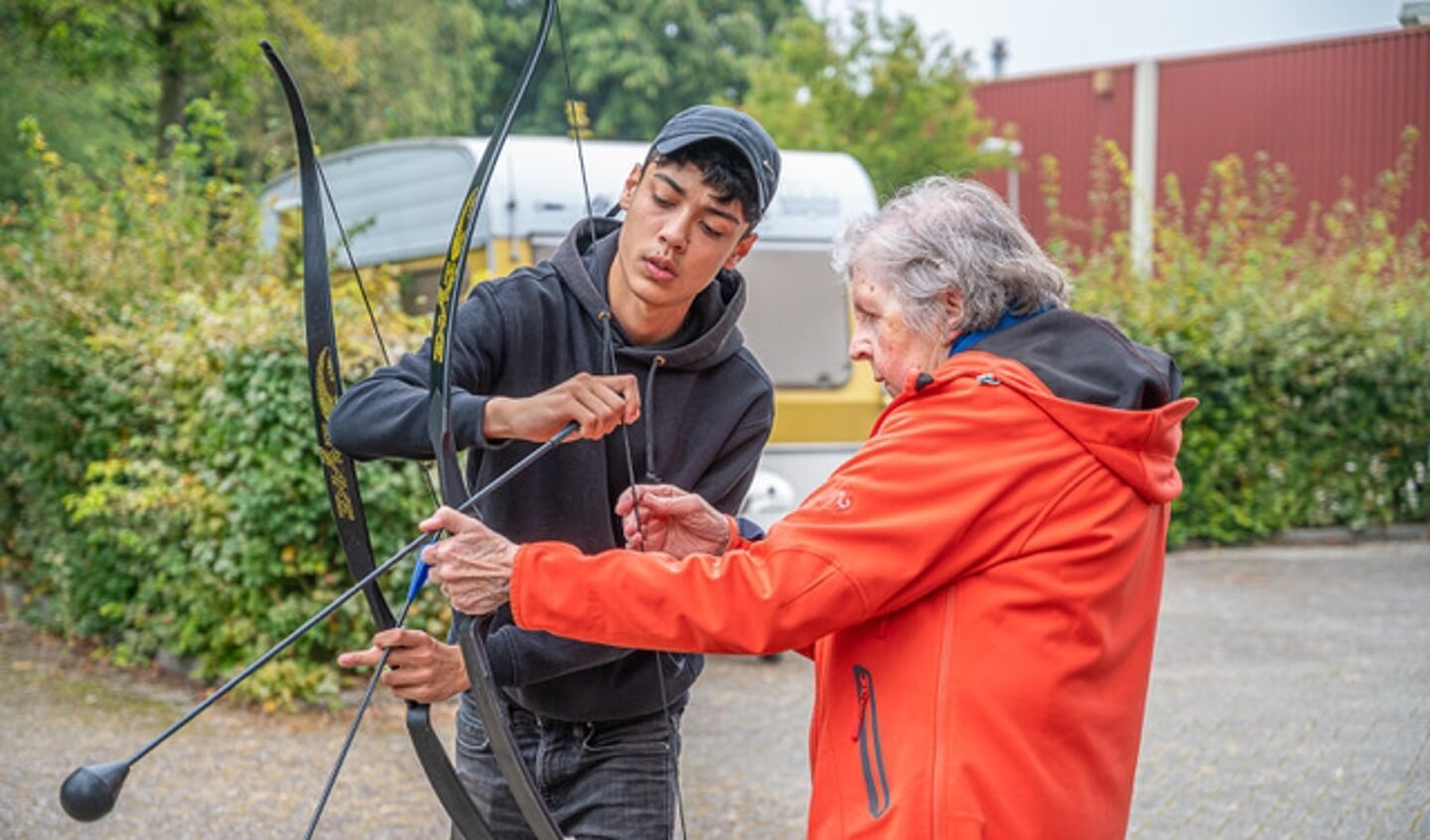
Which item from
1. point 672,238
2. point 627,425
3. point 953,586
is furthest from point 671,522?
point 953,586

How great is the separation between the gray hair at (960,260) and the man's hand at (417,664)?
0.86 meters

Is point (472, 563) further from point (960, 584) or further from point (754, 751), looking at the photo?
point (754, 751)

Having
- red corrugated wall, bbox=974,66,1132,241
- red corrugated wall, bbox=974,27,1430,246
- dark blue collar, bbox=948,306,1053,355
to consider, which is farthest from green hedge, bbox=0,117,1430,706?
red corrugated wall, bbox=974,66,1132,241

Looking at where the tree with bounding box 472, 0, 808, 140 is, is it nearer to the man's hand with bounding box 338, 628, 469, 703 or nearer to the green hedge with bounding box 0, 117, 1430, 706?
the green hedge with bounding box 0, 117, 1430, 706

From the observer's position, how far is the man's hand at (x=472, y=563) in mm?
1932

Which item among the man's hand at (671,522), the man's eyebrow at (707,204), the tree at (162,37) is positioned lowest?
the man's hand at (671,522)

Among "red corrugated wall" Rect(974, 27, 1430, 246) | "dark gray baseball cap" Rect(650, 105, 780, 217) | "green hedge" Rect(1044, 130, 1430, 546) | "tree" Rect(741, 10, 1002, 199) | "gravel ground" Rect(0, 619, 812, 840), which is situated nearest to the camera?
"dark gray baseball cap" Rect(650, 105, 780, 217)

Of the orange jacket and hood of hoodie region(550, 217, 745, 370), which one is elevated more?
hood of hoodie region(550, 217, 745, 370)

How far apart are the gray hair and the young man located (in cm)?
41

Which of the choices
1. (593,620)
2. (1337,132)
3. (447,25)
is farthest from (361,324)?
(1337,132)

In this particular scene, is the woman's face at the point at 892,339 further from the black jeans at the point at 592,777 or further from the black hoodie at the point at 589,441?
the black jeans at the point at 592,777

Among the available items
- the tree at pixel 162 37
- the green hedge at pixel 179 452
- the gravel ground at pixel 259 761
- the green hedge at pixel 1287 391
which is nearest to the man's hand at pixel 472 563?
the gravel ground at pixel 259 761

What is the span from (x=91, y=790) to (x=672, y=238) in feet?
3.82

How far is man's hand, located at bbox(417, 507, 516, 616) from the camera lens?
76.0 inches
